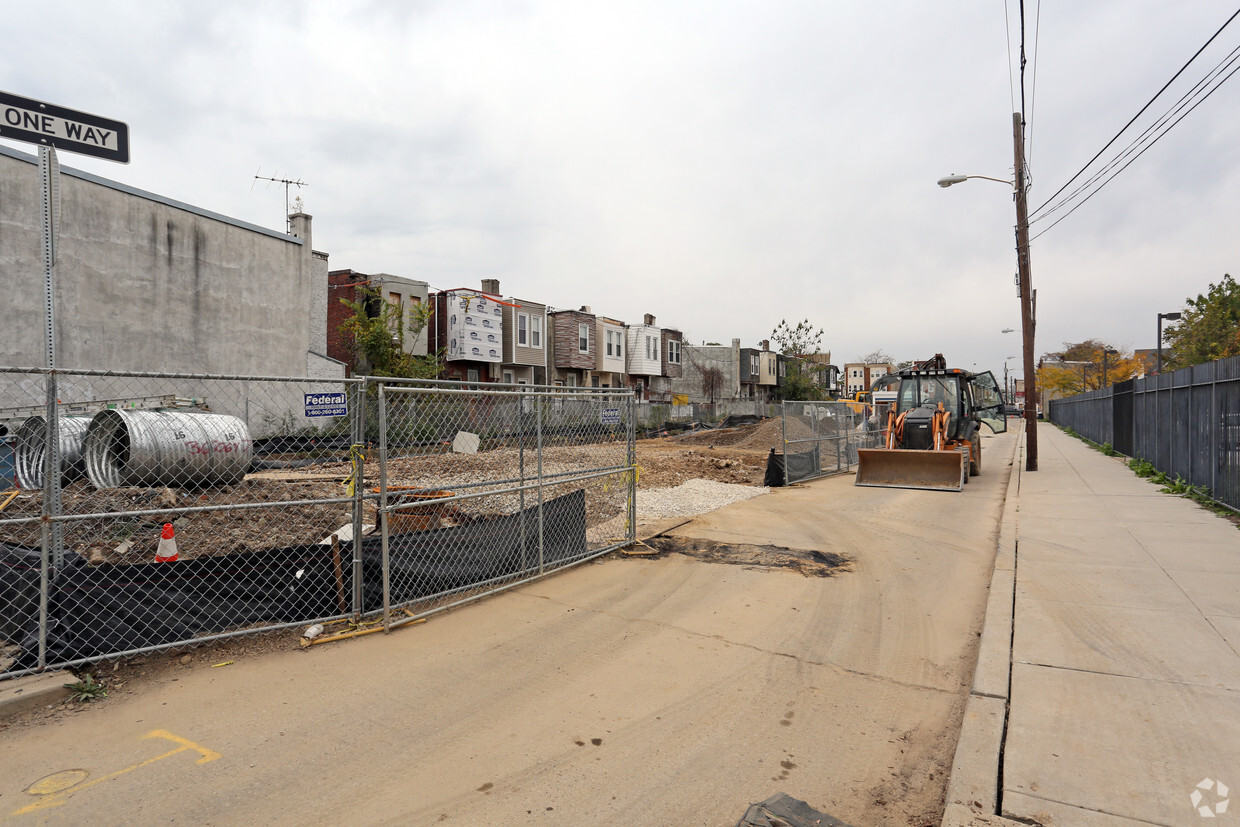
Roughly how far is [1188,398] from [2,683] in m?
16.9

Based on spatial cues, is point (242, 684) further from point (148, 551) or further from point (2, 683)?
point (148, 551)

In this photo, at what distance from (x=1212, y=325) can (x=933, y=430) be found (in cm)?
3120

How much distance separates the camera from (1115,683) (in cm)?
455

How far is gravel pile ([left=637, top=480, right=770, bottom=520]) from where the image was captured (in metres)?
12.4

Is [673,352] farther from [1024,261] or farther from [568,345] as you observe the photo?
[1024,261]

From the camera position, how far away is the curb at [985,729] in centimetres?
323

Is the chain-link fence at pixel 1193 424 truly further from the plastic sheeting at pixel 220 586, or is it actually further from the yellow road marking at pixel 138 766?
the yellow road marking at pixel 138 766

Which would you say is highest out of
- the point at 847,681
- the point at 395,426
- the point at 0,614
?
the point at 395,426

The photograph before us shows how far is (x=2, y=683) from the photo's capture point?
443 cm

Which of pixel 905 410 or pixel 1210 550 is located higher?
pixel 905 410

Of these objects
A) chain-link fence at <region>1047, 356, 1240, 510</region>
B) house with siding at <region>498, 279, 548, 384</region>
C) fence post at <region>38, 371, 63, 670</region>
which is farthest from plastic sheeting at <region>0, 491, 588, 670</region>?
house with siding at <region>498, 279, 548, 384</region>

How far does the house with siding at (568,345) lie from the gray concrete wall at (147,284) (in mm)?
18759

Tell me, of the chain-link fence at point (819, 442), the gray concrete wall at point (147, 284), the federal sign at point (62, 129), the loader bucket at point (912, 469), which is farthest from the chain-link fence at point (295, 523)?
the gray concrete wall at point (147, 284)

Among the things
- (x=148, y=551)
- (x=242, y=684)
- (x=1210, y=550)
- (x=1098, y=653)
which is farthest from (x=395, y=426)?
(x=1210, y=550)
